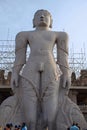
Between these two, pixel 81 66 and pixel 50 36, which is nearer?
pixel 50 36

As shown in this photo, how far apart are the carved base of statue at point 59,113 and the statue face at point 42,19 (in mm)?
2362

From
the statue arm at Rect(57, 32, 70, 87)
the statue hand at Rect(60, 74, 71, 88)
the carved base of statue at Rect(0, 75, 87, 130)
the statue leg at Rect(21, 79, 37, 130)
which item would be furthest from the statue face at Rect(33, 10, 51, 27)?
the carved base of statue at Rect(0, 75, 87, 130)

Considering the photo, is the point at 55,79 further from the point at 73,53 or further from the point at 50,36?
the point at 73,53

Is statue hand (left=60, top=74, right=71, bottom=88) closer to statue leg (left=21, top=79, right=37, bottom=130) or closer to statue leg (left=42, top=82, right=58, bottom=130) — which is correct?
statue leg (left=42, top=82, right=58, bottom=130)

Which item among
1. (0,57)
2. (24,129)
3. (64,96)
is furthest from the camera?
(0,57)

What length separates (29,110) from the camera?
802 centimetres

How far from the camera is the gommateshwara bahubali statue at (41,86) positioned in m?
8.08

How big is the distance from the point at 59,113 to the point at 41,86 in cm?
102

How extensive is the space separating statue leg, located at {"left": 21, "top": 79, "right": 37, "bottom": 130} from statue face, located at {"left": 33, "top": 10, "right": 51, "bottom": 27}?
7.11 ft

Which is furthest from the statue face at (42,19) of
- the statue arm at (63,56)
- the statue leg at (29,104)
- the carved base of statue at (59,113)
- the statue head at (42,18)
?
the carved base of statue at (59,113)

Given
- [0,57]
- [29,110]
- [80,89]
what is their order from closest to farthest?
[29,110], [80,89], [0,57]

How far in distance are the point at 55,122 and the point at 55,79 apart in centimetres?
135

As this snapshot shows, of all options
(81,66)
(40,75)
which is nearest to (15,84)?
(40,75)

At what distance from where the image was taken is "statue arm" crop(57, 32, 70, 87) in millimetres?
8570
